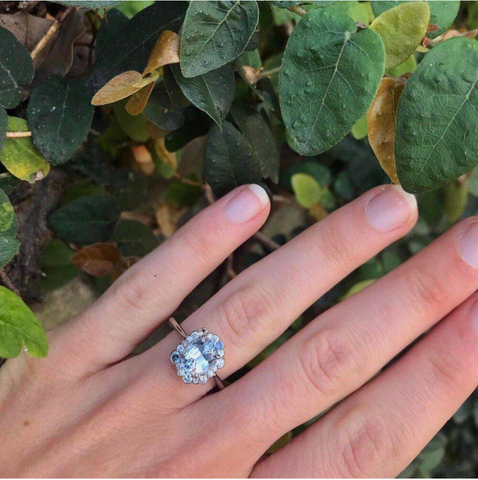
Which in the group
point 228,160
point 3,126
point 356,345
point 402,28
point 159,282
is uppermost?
point 3,126

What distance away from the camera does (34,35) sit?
0.80 m

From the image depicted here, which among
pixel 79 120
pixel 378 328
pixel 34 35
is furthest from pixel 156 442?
pixel 34 35

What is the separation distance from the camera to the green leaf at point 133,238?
3.28 feet

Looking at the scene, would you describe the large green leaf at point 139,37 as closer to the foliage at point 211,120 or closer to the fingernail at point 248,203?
the foliage at point 211,120

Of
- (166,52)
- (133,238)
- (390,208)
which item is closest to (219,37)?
(166,52)

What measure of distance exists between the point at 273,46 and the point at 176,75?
0.40 metres

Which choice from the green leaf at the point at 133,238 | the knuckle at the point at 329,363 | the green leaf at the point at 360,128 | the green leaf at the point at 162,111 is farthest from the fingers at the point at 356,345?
the green leaf at the point at 162,111

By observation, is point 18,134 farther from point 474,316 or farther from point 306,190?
point 474,316

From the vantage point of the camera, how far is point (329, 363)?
2.82 feet

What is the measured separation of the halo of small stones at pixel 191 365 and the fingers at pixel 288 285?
0.08 ft

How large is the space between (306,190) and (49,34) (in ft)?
1.87

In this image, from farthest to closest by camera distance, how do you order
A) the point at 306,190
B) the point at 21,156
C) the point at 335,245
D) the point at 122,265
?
1. the point at 306,190
2. the point at 122,265
3. the point at 335,245
4. the point at 21,156

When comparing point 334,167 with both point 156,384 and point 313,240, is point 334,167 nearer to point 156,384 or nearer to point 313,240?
point 313,240

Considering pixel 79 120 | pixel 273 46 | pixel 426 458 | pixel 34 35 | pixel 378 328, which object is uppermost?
pixel 34 35
